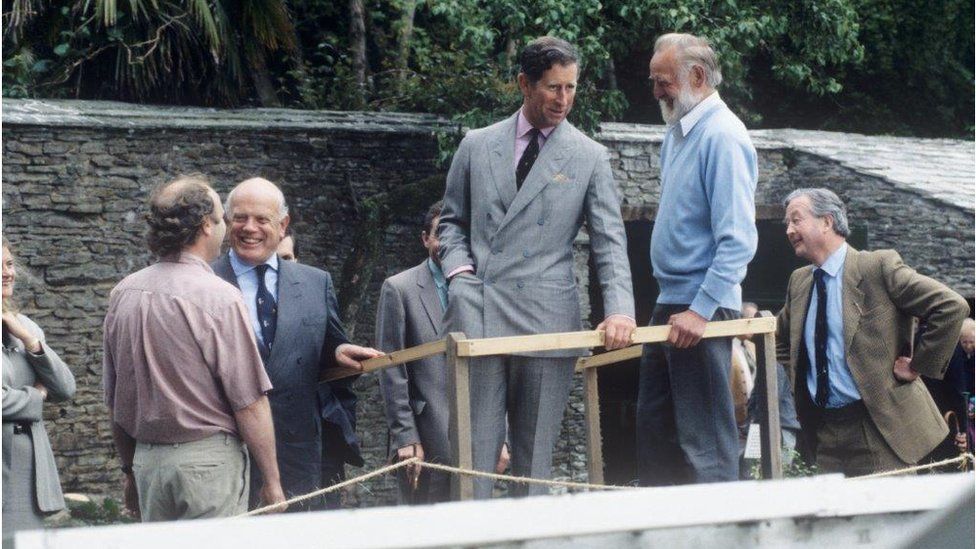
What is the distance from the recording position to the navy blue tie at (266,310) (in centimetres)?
502

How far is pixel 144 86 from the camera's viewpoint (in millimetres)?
12672

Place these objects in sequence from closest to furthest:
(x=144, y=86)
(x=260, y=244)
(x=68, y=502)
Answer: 1. (x=260, y=244)
2. (x=68, y=502)
3. (x=144, y=86)

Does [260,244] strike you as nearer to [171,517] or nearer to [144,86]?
[171,517]

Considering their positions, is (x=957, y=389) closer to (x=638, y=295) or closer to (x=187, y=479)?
(x=638, y=295)

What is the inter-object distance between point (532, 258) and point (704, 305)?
0.55 metres

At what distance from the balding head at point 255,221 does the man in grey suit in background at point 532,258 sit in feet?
2.31

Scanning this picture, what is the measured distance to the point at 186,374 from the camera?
4094 mm

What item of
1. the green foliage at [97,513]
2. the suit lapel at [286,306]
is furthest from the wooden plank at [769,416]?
the green foliage at [97,513]

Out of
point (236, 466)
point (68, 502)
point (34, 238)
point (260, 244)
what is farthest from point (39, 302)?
point (236, 466)

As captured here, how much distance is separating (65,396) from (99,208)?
18.9 ft

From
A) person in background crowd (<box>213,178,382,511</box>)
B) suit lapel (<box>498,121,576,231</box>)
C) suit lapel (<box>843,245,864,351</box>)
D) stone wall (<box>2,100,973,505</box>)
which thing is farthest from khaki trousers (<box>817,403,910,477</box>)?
stone wall (<box>2,100,973,505</box>)

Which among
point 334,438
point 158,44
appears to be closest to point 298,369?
point 334,438

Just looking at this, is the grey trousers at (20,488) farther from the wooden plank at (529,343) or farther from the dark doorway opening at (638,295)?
the dark doorway opening at (638,295)

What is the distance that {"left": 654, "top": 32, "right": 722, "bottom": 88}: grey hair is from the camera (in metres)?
4.67
